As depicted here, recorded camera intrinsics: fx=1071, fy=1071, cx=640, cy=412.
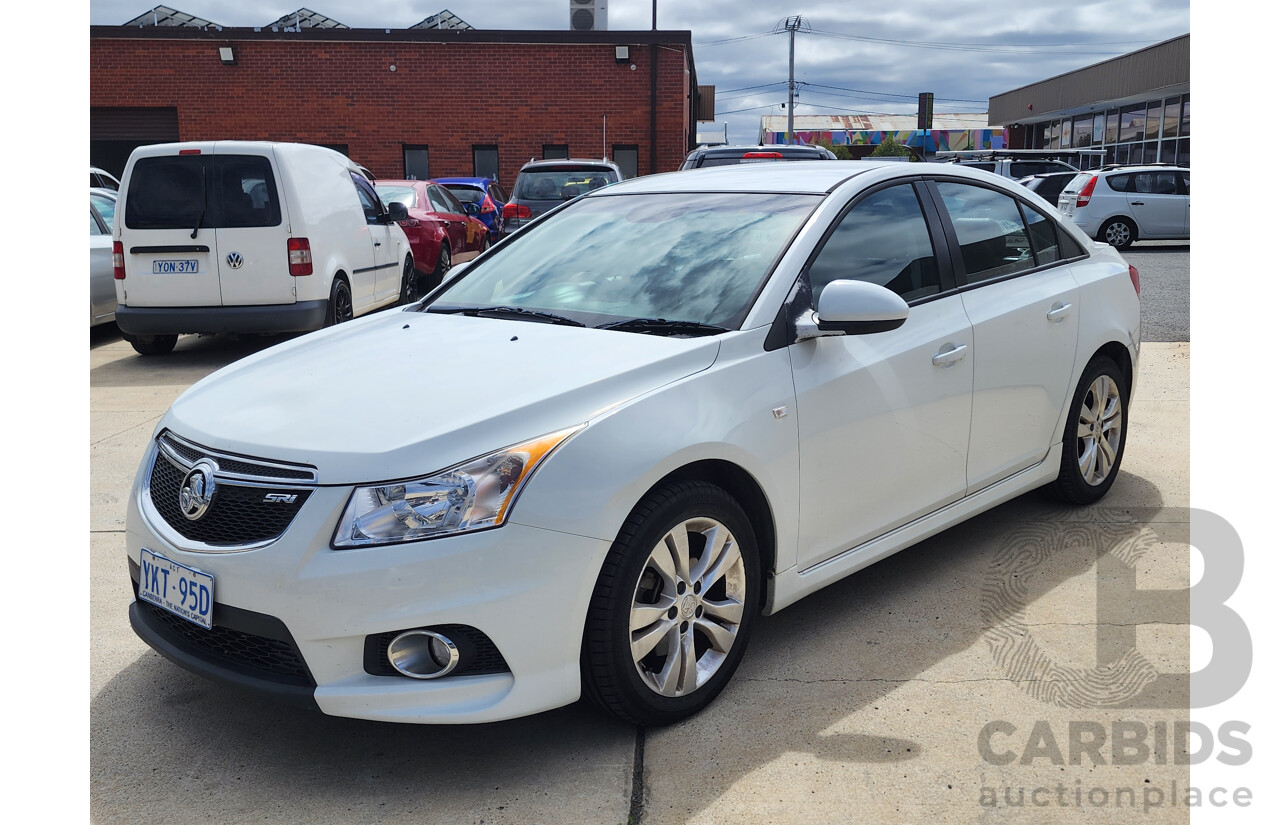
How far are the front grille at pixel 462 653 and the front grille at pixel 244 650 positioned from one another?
0.57ft

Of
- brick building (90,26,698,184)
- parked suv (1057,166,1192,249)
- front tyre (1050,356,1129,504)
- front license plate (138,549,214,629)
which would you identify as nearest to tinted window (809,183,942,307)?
front tyre (1050,356,1129,504)

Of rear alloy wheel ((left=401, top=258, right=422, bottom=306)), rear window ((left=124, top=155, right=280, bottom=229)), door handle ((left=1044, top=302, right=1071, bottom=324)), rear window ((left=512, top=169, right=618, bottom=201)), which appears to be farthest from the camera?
rear window ((left=512, top=169, right=618, bottom=201))

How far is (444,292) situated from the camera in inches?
167

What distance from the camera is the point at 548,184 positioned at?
14.8m

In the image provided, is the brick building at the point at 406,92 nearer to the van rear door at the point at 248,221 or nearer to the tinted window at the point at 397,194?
the tinted window at the point at 397,194

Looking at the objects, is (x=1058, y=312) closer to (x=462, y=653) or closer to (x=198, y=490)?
(x=462, y=653)

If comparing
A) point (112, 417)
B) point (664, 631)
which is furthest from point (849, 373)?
point (112, 417)

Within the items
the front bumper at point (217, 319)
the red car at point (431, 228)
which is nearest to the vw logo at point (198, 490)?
the front bumper at point (217, 319)

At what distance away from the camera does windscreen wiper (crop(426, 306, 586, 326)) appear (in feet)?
11.8

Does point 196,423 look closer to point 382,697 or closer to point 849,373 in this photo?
point 382,697

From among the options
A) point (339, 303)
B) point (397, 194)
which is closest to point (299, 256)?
point (339, 303)

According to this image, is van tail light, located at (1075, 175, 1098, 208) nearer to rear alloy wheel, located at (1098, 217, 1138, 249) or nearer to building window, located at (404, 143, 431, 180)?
rear alloy wheel, located at (1098, 217, 1138, 249)

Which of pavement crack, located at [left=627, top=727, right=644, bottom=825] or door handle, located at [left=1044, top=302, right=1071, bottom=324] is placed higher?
door handle, located at [left=1044, top=302, right=1071, bottom=324]

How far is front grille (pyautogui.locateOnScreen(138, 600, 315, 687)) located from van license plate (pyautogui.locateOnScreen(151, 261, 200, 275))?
659 centimetres
